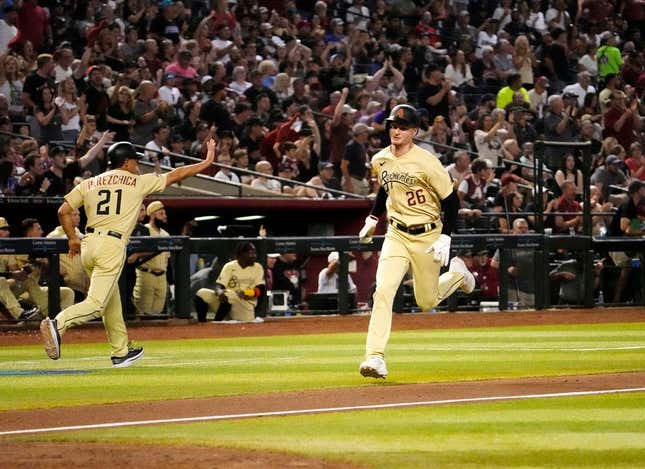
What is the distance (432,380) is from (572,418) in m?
2.56

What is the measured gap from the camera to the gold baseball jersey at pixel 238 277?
1842 cm

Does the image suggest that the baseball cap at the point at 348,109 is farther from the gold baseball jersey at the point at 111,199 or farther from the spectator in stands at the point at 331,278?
the gold baseball jersey at the point at 111,199

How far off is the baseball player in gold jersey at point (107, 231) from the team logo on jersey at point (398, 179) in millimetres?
1965

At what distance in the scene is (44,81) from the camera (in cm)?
1956

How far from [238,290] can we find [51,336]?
7.15 metres

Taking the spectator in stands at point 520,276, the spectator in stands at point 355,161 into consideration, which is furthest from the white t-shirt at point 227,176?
the spectator in stands at point 520,276

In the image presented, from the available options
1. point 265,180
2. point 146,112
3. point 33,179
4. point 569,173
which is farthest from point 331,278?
point 569,173

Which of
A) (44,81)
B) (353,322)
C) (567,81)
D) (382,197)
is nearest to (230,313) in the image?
(353,322)

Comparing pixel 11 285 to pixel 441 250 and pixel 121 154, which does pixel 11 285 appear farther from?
Answer: pixel 441 250

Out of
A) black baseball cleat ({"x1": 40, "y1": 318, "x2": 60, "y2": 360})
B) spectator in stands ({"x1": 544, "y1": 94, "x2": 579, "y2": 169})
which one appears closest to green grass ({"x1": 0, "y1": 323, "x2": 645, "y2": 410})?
black baseball cleat ({"x1": 40, "y1": 318, "x2": 60, "y2": 360})

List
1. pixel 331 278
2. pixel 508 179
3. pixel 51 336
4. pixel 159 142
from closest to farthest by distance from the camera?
pixel 51 336 → pixel 331 278 → pixel 159 142 → pixel 508 179

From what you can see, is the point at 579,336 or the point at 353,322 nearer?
the point at 579,336

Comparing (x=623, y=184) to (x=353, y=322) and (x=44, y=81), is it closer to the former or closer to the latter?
(x=353, y=322)

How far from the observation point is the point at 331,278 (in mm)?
19656
